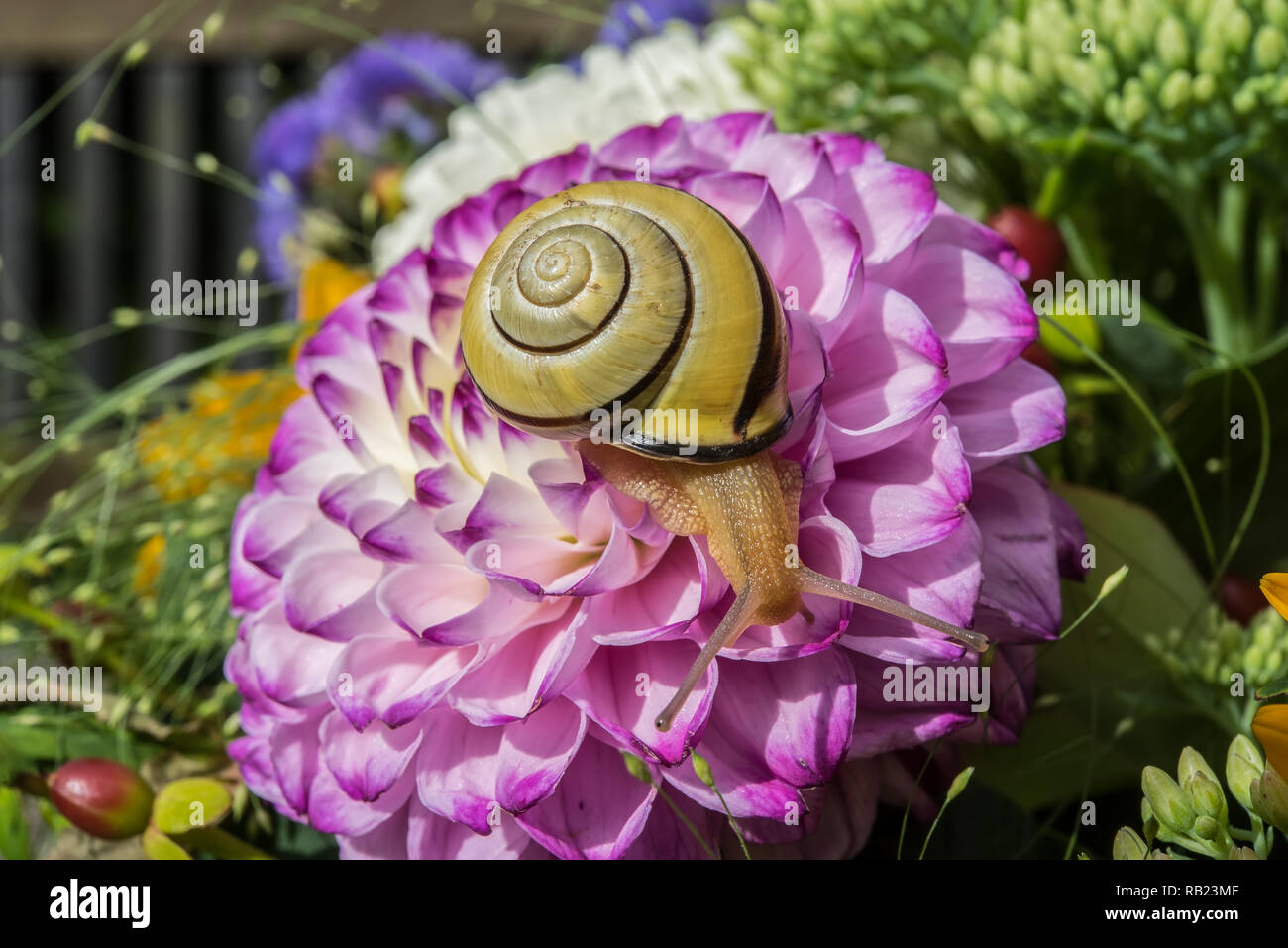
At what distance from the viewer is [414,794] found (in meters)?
0.37

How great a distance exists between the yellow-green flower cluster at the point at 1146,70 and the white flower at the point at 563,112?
0.19 meters

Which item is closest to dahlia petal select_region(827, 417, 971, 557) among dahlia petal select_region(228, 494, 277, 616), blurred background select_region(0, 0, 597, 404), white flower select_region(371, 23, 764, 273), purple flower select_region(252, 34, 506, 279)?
dahlia petal select_region(228, 494, 277, 616)

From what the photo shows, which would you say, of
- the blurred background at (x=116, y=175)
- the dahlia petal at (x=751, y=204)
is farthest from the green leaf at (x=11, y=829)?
the blurred background at (x=116, y=175)

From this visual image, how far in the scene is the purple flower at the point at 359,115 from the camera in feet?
3.09

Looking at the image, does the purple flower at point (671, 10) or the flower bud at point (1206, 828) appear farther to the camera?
the purple flower at point (671, 10)

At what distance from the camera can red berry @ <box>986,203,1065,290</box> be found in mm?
481

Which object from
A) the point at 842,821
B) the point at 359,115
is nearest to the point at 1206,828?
the point at 842,821

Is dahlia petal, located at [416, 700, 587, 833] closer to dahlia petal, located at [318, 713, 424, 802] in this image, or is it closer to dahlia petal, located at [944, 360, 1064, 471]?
dahlia petal, located at [318, 713, 424, 802]

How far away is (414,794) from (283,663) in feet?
0.21

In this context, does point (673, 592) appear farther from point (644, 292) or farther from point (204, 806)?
point (204, 806)

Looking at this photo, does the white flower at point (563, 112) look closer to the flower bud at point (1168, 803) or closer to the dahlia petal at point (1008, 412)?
the dahlia petal at point (1008, 412)

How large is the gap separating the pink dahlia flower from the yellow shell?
0.03 meters

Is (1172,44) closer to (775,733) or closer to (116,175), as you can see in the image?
(775,733)
